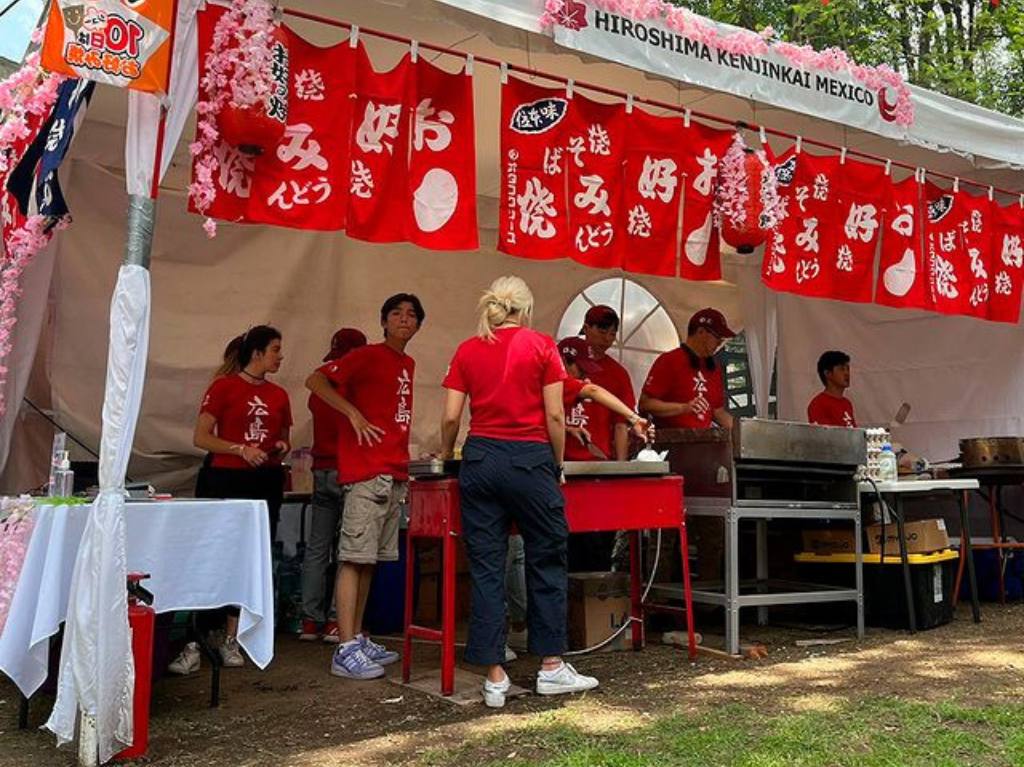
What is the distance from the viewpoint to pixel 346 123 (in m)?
4.87

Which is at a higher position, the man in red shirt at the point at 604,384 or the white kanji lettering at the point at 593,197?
the white kanji lettering at the point at 593,197

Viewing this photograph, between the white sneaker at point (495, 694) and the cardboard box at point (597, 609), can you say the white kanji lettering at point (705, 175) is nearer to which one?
the cardboard box at point (597, 609)

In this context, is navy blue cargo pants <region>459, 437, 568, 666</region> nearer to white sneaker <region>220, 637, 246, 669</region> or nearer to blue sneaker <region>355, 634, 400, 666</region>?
blue sneaker <region>355, 634, 400, 666</region>

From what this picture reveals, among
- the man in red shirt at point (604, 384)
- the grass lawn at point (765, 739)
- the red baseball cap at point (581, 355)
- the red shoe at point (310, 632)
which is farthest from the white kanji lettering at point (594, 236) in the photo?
the red shoe at point (310, 632)

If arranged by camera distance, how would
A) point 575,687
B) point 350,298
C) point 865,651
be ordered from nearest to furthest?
1. point 575,687
2. point 865,651
3. point 350,298

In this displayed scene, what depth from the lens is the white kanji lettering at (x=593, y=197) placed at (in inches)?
225

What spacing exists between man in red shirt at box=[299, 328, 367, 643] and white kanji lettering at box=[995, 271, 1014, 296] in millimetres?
5127

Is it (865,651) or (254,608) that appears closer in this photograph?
(254,608)

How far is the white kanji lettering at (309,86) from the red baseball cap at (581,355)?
2.36 meters

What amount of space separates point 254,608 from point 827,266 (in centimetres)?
449

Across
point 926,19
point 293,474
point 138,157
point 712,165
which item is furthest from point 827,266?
point 926,19

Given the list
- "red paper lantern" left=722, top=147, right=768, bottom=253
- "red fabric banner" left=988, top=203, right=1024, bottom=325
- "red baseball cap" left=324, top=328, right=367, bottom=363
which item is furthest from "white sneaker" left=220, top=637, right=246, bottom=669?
"red fabric banner" left=988, top=203, right=1024, bottom=325

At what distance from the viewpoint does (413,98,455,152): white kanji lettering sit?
5.16 meters

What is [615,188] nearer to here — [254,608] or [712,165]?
[712,165]
